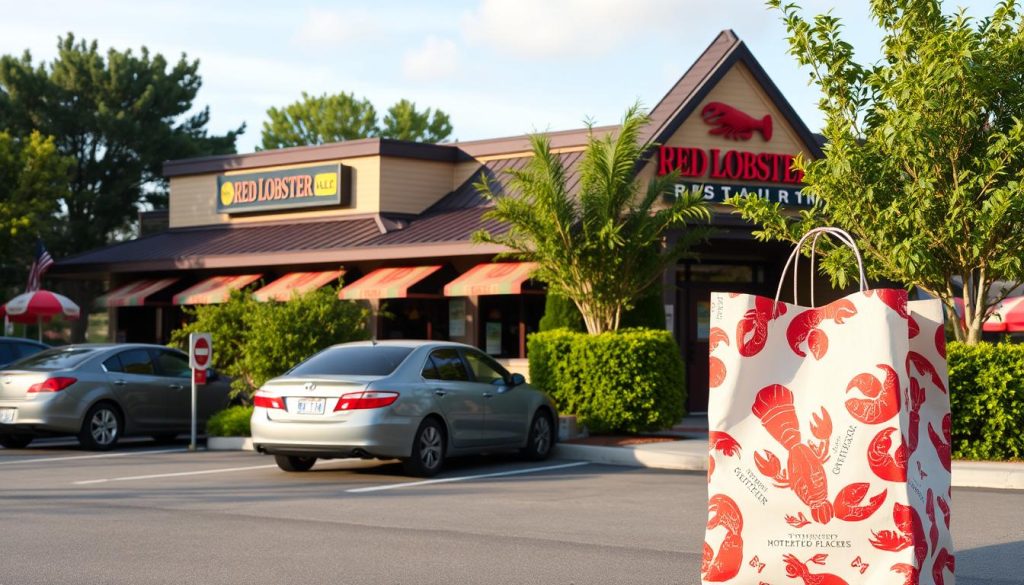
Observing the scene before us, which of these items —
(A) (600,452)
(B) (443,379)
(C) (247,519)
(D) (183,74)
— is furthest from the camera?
(D) (183,74)

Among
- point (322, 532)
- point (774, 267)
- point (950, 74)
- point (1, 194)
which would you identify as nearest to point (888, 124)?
point (950, 74)

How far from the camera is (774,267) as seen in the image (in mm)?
25969

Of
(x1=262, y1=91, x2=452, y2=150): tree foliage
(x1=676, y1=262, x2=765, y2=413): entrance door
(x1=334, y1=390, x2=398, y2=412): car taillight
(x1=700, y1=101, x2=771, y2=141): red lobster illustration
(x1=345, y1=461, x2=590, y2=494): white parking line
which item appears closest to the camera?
(x1=345, y1=461, x2=590, y2=494): white parking line

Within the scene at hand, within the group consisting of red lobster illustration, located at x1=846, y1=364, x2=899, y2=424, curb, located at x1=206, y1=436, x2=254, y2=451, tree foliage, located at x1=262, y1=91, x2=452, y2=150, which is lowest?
curb, located at x1=206, y1=436, x2=254, y2=451

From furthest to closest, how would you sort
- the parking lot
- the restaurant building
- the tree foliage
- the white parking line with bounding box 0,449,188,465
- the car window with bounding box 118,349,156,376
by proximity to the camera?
the tree foliage, the restaurant building, the car window with bounding box 118,349,156,376, the white parking line with bounding box 0,449,188,465, the parking lot

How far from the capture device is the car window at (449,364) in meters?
15.2

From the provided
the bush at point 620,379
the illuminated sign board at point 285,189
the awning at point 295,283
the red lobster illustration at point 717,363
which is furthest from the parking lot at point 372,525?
the illuminated sign board at point 285,189

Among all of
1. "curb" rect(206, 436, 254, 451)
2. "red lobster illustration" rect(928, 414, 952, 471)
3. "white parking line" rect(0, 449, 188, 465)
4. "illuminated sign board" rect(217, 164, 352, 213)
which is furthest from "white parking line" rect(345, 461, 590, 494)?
"illuminated sign board" rect(217, 164, 352, 213)

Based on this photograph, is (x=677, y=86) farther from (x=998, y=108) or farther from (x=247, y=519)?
(x=247, y=519)

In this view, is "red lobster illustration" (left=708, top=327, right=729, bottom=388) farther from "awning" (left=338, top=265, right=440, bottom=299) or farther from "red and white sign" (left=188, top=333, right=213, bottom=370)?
"awning" (left=338, top=265, right=440, bottom=299)

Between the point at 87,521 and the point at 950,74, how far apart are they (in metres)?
9.42

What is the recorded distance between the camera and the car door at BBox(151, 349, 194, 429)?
1956 cm

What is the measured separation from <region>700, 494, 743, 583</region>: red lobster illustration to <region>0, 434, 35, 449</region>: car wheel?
1423cm

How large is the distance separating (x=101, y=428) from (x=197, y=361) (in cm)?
154
